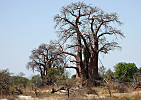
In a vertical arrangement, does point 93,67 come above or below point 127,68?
A: below

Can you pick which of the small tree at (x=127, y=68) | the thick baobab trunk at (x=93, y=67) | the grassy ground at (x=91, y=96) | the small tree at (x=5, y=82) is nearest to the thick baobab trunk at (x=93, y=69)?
the thick baobab trunk at (x=93, y=67)

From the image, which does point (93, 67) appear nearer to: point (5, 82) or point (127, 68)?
point (5, 82)

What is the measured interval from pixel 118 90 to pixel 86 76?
871 cm

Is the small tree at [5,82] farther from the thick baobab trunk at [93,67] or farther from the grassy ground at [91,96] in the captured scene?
the thick baobab trunk at [93,67]

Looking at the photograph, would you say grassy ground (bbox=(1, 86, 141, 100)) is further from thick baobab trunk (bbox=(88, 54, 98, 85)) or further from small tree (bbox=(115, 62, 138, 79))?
small tree (bbox=(115, 62, 138, 79))

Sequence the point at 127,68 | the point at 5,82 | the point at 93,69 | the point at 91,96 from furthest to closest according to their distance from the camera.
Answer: the point at 127,68 < the point at 93,69 < the point at 5,82 < the point at 91,96

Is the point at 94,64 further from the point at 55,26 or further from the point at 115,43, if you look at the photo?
the point at 55,26

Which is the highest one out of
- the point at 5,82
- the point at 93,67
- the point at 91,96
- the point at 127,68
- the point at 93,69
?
the point at 127,68

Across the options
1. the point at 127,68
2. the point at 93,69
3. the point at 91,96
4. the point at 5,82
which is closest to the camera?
the point at 91,96

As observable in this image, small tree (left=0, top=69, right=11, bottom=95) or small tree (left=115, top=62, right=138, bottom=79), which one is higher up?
small tree (left=115, top=62, right=138, bottom=79)

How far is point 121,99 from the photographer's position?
1191cm

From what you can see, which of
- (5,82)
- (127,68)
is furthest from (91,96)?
(127,68)

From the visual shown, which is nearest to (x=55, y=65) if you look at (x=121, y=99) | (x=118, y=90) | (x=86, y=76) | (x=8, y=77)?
(x=86, y=76)

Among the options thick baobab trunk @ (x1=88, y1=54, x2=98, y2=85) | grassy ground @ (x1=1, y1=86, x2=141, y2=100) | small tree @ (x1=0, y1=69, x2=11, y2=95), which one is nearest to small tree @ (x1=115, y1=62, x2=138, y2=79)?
thick baobab trunk @ (x1=88, y1=54, x2=98, y2=85)
